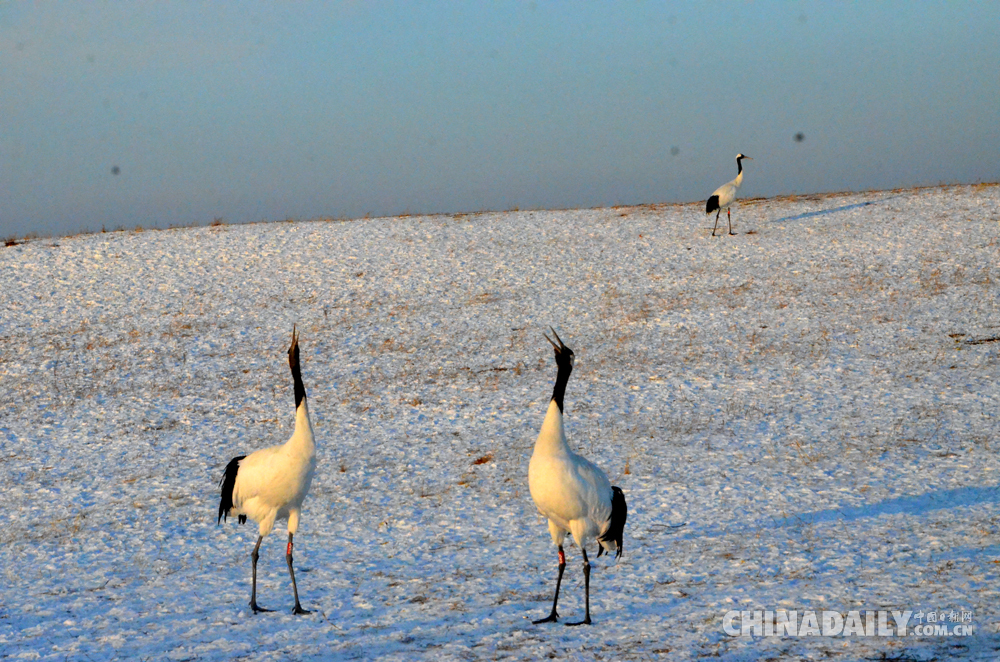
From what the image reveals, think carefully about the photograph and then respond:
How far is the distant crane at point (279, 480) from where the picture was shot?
846cm

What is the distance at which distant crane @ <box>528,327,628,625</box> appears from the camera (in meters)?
7.89

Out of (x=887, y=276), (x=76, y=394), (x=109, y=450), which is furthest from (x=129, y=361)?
(x=887, y=276)

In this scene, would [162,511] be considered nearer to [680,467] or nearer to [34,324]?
[680,467]

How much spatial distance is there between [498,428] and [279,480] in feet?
21.4

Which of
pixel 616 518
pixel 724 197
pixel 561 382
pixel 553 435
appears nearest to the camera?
pixel 553 435

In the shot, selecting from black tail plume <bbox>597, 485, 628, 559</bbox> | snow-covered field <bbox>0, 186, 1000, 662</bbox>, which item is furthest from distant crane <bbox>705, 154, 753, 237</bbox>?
black tail plume <bbox>597, 485, 628, 559</bbox>

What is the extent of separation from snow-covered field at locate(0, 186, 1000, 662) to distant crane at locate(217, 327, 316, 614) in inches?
33.9

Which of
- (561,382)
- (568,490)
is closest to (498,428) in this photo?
(561,382)

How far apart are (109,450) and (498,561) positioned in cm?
823

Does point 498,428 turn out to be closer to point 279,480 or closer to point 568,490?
point 279,480

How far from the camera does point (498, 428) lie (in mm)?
14633

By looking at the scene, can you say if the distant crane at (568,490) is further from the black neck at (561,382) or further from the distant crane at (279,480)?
the distant crane at (279,480)

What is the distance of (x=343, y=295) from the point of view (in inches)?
930

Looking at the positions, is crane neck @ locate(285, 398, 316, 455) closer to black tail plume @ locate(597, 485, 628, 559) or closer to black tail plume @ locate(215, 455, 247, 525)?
black tail plume @ locate(215, 455, 247, 525)
